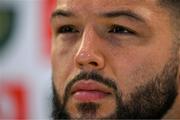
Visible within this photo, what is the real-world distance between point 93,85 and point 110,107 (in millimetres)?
68

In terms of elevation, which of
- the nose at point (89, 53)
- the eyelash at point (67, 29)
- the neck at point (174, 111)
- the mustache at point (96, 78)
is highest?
the eyelash at point (67, 29)

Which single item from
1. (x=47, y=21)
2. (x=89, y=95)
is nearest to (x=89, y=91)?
(x=89, y=95)

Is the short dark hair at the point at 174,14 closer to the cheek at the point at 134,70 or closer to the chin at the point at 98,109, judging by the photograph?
the cheek at the point at 134,70

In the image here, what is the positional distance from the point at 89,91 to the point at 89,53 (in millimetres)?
93

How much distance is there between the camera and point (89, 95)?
122 cm

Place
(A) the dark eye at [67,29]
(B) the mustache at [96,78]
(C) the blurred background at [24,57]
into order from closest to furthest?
1. (B) the mustache at [96,78]
2. (A) the dark eye at [67,29]
3. (C) the blurred background at [24,57]

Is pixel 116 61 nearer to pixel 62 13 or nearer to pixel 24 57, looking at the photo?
pixel 62 13

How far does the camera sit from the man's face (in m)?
1.22

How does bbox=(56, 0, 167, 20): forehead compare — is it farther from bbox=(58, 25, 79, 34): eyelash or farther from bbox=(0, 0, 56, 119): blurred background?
bbox=(0, 0, 56, 119): blurred background

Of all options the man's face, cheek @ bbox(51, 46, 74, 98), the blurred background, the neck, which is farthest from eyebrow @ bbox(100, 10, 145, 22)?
the blurred background

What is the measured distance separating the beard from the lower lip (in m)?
0.01

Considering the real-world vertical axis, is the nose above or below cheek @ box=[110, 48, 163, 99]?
above

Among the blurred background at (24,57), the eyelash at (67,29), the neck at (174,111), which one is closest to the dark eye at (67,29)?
the eyelash at (67,29)

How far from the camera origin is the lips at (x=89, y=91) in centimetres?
121
